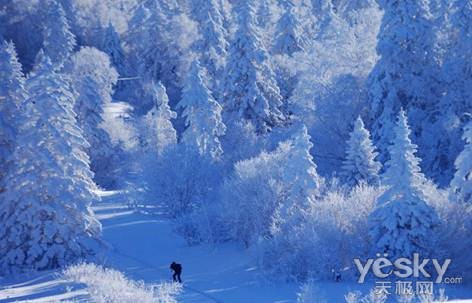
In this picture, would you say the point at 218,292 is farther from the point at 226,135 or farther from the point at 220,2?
the point at 220,2

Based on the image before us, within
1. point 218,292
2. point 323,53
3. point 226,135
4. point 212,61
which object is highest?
point 212,61

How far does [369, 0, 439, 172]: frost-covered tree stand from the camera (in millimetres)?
33562

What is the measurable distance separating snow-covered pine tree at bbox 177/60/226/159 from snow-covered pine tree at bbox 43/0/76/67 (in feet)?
106

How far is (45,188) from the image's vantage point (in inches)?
1029

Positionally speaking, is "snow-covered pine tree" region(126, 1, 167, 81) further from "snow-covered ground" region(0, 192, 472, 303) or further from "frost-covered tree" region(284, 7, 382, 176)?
"snow-covered ground" region(0, 192, 472, 303)

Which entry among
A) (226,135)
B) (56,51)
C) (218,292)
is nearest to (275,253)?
(218,292)

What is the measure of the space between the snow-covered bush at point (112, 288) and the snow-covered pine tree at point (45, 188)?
2.04 metres

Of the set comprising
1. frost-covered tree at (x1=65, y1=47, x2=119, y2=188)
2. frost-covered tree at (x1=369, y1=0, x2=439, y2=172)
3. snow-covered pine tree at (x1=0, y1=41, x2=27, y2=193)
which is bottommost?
snow-covered pine tree at (x1=0, y1=41, x2=27, y2=193)

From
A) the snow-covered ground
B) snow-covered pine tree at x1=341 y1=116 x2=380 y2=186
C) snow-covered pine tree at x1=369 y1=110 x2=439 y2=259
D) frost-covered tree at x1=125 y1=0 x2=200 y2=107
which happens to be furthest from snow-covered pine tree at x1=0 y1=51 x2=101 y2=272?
frost-covered tree at x1=125 y1=0 x2=200 y2=107

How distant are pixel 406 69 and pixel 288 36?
2237 centimetres

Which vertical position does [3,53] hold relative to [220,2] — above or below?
below

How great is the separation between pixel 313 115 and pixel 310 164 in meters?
14.2

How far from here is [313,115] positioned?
3850 cm

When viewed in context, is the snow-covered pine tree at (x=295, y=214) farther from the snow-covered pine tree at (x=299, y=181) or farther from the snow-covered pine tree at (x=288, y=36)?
the snow-covered pine tree at (x=288, y=36)
